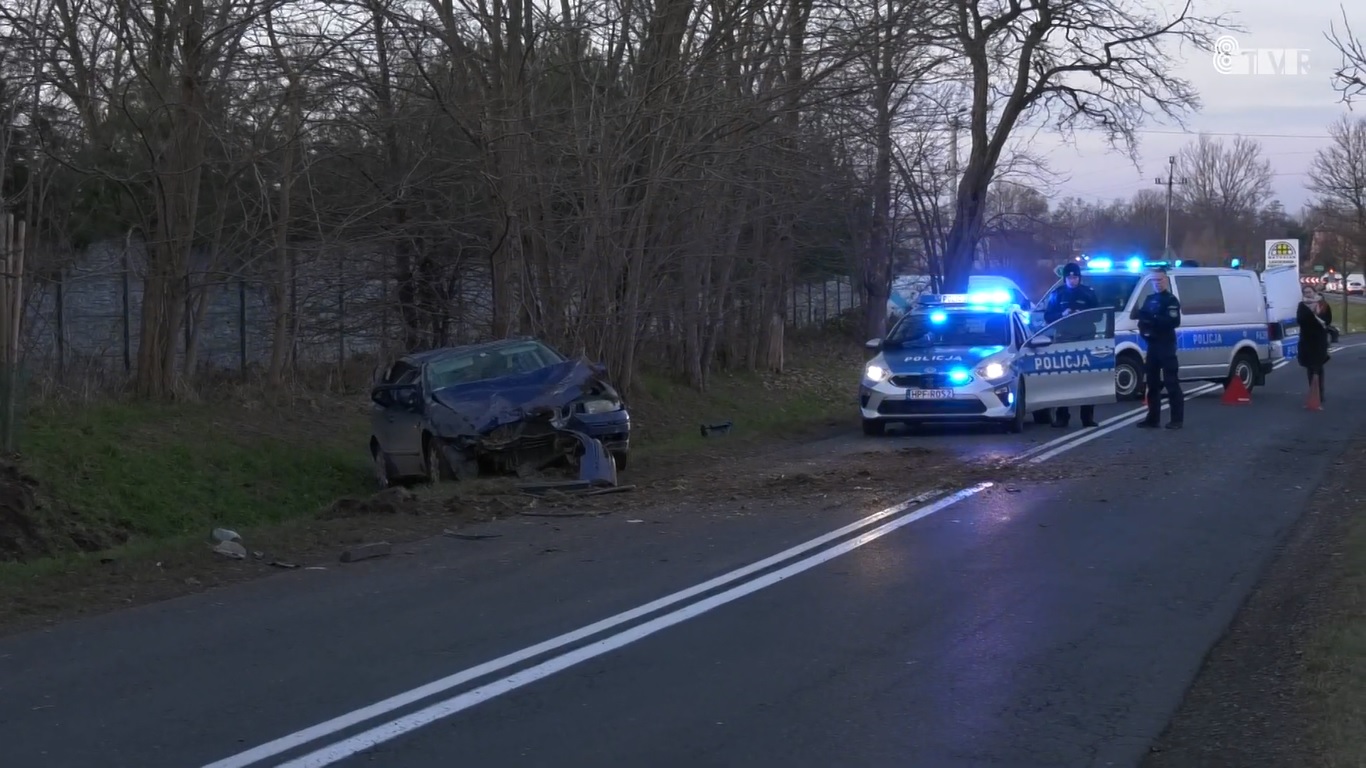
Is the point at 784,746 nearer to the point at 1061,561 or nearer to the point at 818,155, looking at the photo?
the point at 1061,561

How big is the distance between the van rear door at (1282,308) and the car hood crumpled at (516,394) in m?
13.9

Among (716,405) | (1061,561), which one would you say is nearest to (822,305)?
(716,405)

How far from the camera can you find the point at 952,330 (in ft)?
58.4

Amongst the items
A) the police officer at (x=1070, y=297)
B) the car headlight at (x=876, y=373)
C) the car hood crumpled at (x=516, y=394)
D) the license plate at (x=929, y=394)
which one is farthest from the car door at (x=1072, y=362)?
the car hood crumpled at (x=516, y=394)

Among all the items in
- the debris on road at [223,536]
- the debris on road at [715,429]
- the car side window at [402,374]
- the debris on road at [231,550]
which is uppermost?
the car side window at [402,374]

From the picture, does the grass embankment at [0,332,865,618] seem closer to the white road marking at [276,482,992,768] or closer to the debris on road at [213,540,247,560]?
the debris on road at [213,540,247,560]

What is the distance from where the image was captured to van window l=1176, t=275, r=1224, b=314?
22953 mm

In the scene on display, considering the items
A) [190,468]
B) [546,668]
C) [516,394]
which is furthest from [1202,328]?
[546,668]

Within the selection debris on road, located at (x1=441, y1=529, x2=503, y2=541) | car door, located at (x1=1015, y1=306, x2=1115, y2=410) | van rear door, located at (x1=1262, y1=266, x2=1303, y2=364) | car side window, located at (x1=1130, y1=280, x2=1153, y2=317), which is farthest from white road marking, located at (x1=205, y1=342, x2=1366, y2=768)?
van rear door, located at (x1=1262, y1=266, x2=1303, y2=364)

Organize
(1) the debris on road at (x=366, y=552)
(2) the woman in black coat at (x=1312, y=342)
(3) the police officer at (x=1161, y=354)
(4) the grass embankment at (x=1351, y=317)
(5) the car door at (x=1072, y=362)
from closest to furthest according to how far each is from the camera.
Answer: (1) the debris on road at (x=366, y=552) < (3) the police officer at (x=1161, y=354) < (5) the car door at (x=1072, y=362) < (2) the woman in black coat at (x=1312, y=342) < (4) the grass embankment at (x=1351, y=317)

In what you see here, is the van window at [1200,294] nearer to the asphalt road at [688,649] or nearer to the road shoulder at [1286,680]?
the asphalt road at [688,649]

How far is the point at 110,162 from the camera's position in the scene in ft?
59.0

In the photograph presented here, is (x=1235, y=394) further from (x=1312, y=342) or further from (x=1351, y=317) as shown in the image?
(x=1351, y=317)

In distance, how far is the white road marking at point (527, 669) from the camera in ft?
18.0
